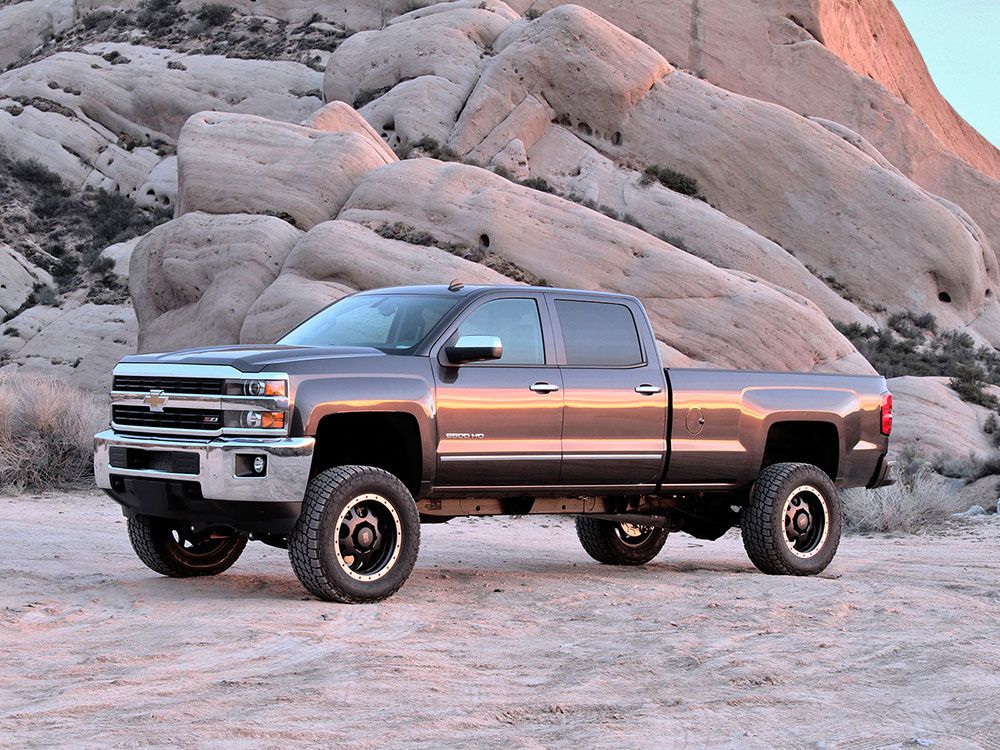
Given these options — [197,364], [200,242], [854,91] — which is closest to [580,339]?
[197,364]

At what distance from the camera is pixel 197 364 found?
8.65m

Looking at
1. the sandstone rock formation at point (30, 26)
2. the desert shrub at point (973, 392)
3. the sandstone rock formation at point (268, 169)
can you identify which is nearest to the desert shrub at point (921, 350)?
the desert shrub at point (973, 392)

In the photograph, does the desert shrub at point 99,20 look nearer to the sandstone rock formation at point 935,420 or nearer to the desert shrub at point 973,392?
the desert shrub at point 973,392

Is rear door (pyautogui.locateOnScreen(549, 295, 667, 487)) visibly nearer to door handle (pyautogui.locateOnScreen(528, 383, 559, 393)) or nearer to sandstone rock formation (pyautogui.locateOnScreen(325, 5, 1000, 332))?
door handle (pyautogui.locateOnScreen(528, 383, 559, 393))

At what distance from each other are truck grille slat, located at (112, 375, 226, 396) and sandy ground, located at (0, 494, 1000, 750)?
137cm

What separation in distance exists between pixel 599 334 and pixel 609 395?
517mm

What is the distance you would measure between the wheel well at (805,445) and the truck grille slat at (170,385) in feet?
16.4

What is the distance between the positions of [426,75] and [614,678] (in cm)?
3726

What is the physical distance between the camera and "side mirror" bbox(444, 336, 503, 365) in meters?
8.90

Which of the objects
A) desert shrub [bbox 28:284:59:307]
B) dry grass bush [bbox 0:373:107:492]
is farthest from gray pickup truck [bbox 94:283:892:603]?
desert shrub [bbox 28:284:59:307]

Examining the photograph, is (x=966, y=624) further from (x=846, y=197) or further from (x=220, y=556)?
(x=846, y=197)

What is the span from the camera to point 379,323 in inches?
384

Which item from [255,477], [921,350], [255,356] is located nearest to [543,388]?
[255,356]

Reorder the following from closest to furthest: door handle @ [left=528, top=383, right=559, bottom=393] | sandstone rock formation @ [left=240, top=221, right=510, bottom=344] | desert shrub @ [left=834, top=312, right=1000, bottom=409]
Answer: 1. door handle @ [left=528, top=383, right=559, bottom=393]
2. sandstone rock formation @ [left=240, top=221, right=510, bottom=344]
3. desert shrub @ [left=834, top=312, right=1000, bottom=409]
